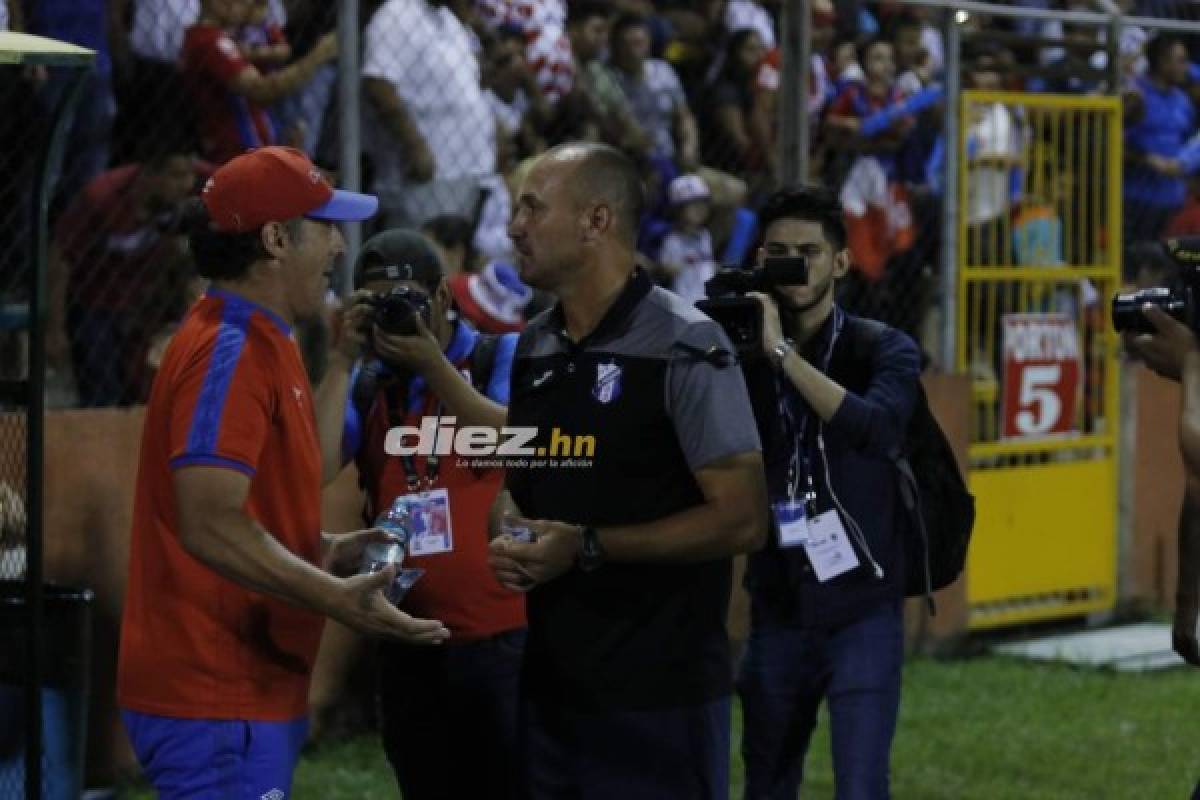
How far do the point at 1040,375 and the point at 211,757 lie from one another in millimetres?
7380

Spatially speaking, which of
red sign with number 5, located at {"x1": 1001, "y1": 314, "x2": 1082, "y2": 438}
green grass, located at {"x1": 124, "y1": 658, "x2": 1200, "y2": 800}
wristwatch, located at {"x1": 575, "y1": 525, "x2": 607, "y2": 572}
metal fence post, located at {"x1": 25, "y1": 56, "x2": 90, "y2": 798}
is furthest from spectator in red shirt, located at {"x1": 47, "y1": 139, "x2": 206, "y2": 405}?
red sign with number 5, located at {"x1": 1001, "y1": 314, "x2": 1082, "y2": 438}

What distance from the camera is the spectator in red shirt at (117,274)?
7.97 metres

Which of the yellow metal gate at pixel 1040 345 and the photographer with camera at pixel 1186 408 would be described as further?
the yellow metal gate at pixel 1040 345

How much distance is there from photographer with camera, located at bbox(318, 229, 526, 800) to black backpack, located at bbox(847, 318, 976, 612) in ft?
3.58

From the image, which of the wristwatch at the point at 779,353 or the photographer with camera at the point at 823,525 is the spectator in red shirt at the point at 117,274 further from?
the wristwatch at the point at 779,353

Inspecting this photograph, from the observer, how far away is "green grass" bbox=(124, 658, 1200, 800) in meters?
8.23

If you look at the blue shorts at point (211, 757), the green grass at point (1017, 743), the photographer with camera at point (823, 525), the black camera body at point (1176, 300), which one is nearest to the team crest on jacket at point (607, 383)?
the blue shorts at point (211, 757)

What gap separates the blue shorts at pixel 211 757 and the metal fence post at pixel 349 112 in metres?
3.94

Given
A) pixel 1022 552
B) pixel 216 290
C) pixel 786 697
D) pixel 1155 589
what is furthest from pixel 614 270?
pixel 1155 589

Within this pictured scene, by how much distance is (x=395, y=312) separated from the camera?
560 cm

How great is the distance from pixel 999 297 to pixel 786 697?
541 centimetres

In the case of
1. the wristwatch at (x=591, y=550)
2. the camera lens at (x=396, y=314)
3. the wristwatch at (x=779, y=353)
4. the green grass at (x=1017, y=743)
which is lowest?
the green grass at (x=1017, y=743)

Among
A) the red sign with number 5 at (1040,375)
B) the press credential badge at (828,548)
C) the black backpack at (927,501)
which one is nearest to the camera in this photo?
the press credential badge at (828,548)

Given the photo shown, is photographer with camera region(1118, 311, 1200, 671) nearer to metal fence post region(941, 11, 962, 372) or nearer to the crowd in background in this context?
the crowd in background
